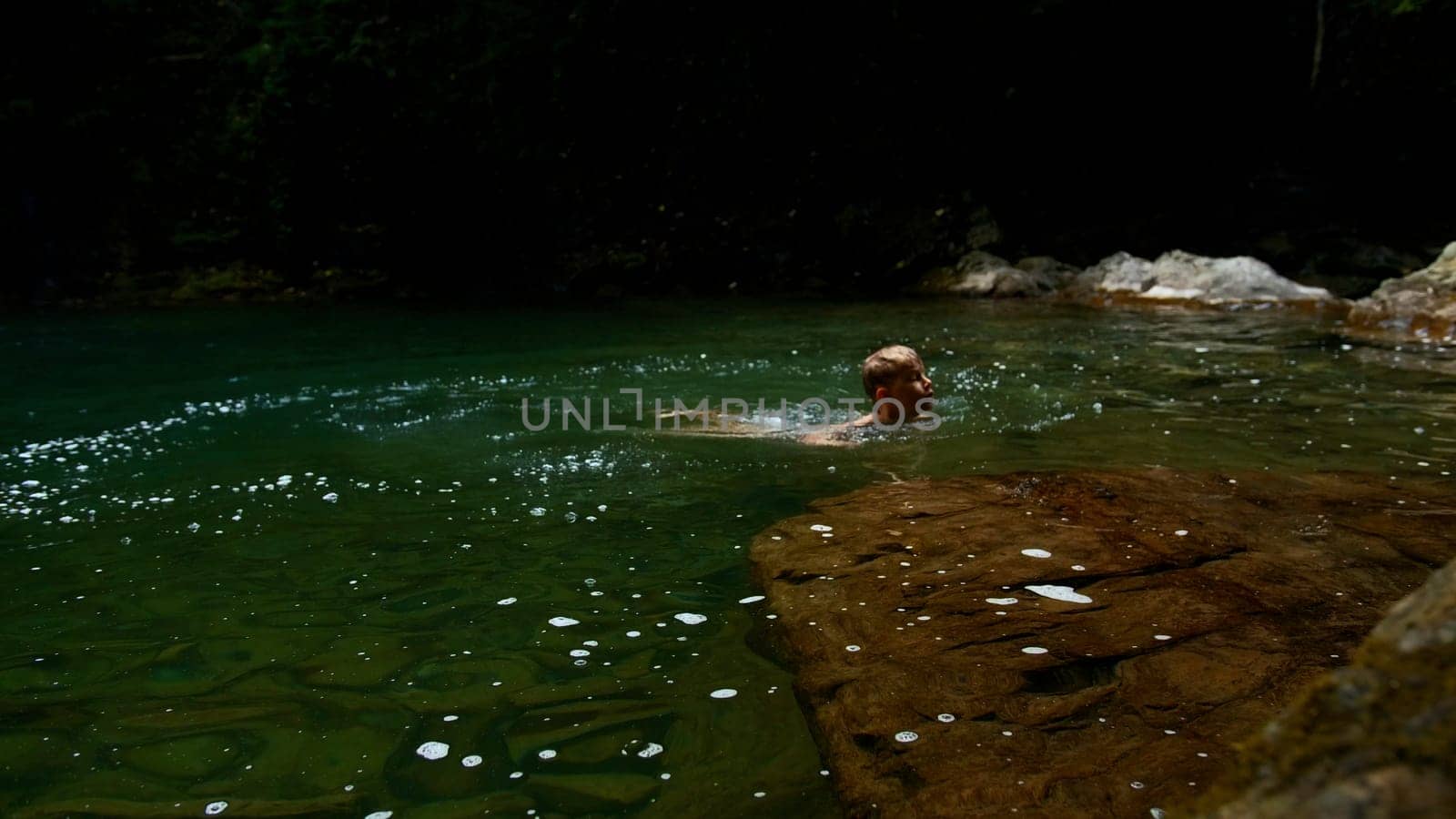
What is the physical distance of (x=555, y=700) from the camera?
2797 mm

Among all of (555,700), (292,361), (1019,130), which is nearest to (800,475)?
(555,700)

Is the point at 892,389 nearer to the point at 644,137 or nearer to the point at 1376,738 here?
the point at 1376,738

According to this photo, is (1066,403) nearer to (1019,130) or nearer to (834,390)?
(834,390)

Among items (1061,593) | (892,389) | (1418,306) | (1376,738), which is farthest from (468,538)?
(1418,306)

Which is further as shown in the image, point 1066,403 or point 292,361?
point 292,361

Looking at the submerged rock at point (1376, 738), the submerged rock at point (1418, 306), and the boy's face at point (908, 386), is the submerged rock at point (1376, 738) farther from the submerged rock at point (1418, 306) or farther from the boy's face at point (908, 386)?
the submerged rock at point (1418, 306)

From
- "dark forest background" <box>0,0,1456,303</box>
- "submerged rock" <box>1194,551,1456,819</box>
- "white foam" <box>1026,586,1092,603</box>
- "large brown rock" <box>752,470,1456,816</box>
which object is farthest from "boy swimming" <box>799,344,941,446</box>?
"dark forest background" <box>0,0,1456,303</box>

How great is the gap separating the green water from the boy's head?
0.45 meters

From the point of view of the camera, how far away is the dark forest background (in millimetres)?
19438

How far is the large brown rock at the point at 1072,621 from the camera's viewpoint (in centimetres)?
229

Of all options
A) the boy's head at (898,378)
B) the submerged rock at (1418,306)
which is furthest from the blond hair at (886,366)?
the submerged rock at (1418,306)

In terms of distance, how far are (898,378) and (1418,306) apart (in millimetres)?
8486

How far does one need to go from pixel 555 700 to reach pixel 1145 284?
1510 centimetres

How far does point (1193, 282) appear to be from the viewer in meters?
15.1
